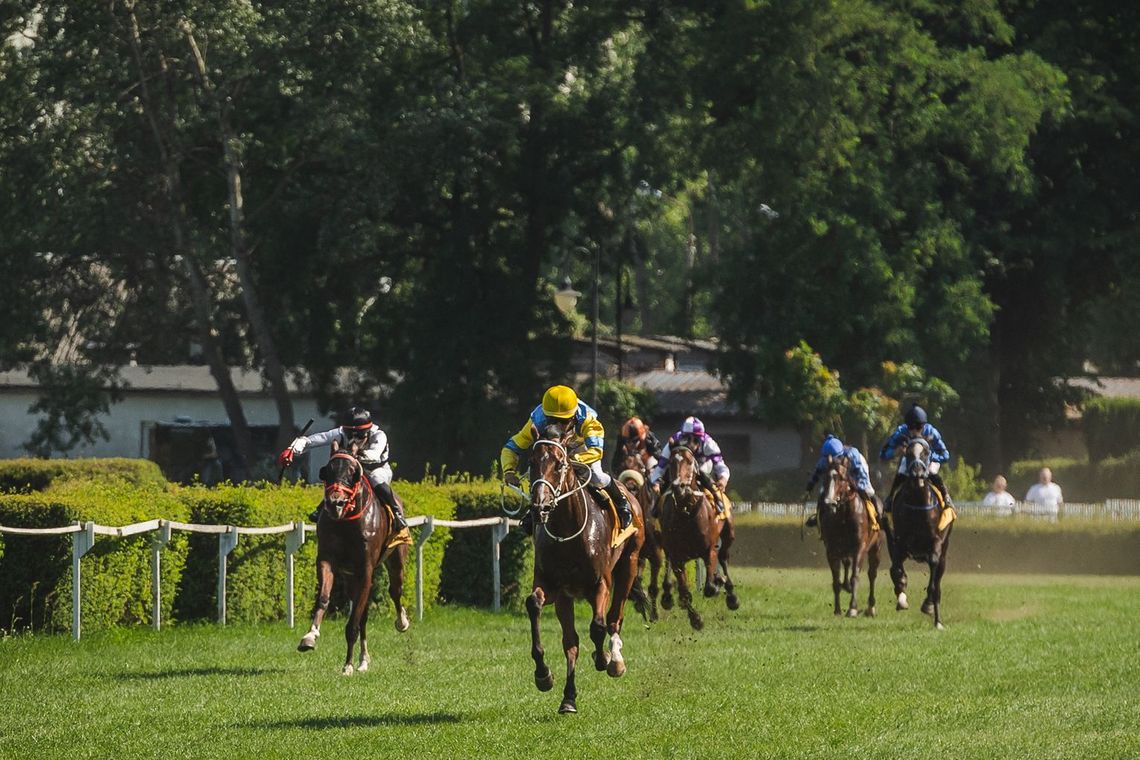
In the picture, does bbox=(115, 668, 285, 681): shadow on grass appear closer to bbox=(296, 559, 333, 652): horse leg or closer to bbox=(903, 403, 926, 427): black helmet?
bbox=(296, 559, 333, 652): horse leg

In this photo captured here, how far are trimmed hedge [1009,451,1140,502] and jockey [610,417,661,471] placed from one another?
2983 cm

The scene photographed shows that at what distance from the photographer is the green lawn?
1124 centimetres

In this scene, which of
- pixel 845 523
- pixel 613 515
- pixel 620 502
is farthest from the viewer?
pixel 845 523

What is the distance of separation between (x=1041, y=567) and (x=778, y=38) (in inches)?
508

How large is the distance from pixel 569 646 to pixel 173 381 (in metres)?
38.3

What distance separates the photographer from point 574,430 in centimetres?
1313

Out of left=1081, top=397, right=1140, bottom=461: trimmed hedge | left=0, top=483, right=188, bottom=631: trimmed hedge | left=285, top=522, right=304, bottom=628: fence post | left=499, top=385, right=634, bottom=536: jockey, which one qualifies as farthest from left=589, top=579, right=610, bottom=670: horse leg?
left=1081, top=397, right=1140, bottom=461: trimmed hedge

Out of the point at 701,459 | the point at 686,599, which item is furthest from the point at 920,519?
the point at 686,599

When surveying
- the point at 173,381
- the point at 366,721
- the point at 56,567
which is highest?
the point at 173,381

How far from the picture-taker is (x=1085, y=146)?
43.7 metres

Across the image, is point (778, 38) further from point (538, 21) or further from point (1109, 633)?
point (1109, 633)

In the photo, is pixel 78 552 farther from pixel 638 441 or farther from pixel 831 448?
pixel 831 448

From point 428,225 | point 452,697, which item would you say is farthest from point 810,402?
point 452,697

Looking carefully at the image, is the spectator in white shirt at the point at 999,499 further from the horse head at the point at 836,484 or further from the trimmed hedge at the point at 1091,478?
the trimmed hedge at the point at 1091,478
